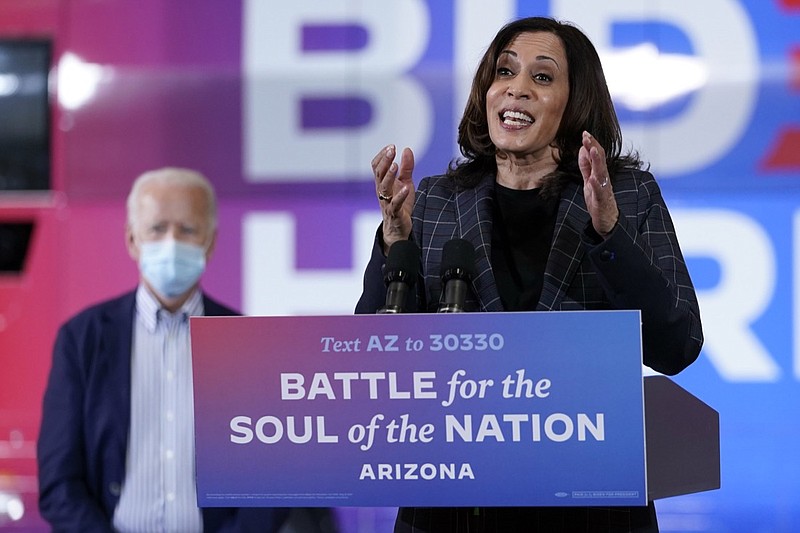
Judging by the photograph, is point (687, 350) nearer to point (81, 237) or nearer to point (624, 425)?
point (624, 425)

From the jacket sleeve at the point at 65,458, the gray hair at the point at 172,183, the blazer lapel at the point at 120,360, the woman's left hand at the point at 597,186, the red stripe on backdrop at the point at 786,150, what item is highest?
the red stripe on backdrop at the point at 786,150

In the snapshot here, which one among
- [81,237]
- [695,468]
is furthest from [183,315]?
[695,468]

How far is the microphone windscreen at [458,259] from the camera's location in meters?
1.53

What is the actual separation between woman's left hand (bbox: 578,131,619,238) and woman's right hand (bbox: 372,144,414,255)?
25 cm

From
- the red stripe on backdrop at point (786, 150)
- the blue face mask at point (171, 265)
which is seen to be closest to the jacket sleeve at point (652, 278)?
the blue face mask at point (171, 265)

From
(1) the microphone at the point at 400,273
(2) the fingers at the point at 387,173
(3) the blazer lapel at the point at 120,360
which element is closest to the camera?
(1) the microphone at the point at 400,273

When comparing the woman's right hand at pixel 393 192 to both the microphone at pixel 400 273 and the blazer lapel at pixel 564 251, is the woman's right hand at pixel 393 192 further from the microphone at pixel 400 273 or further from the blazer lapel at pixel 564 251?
the blazer lapel at pixel 564 251

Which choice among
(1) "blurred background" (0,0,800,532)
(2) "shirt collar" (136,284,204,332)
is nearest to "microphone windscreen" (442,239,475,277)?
(2) "shirt collar" (136,284,204,332)

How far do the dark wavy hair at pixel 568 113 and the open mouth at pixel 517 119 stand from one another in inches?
3.2

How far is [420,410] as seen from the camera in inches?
54.0

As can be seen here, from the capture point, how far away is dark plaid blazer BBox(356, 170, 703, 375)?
1.52m

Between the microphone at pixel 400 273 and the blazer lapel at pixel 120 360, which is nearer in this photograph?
the microphone at pixel 400 273

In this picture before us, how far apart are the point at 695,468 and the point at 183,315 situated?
7.00 feet

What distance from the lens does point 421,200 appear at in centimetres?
181
